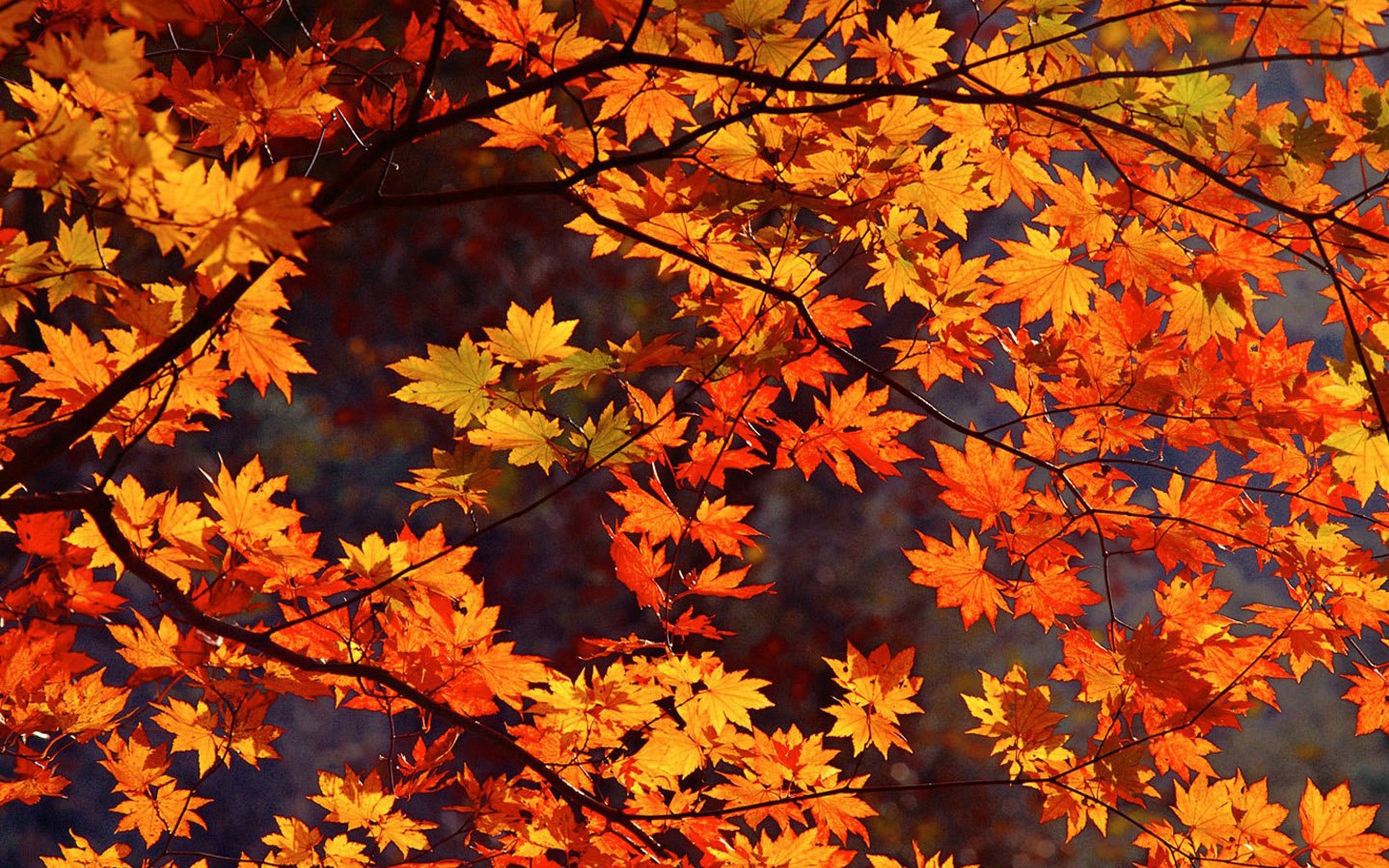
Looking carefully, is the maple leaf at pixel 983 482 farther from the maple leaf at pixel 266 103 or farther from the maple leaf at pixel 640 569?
the maple leaf at pixel 266 103

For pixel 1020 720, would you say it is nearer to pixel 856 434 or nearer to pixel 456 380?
pixel 856 434

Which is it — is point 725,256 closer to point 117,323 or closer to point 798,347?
point 798,347

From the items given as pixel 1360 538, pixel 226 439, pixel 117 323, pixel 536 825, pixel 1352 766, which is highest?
pixel 117 323

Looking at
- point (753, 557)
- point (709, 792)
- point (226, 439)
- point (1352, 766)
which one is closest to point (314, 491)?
point (226, 439)

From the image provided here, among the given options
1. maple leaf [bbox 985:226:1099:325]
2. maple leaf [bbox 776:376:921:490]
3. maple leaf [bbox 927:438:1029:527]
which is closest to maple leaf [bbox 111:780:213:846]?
maple leaf [bbox 776:376:921:490]

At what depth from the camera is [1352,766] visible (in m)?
4.40

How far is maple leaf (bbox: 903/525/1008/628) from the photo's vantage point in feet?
6.14

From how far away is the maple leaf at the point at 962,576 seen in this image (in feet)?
6.14

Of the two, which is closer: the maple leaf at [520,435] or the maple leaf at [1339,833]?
the maple leaf at [520,435]

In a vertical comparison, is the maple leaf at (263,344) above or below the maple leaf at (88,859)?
above

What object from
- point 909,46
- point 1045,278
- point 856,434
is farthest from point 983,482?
point 909,46

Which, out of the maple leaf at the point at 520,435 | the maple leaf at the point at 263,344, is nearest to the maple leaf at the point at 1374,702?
the maple leaf at the point at 520,435

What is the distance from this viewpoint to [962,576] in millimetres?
1889

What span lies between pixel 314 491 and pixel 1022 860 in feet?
11.9
